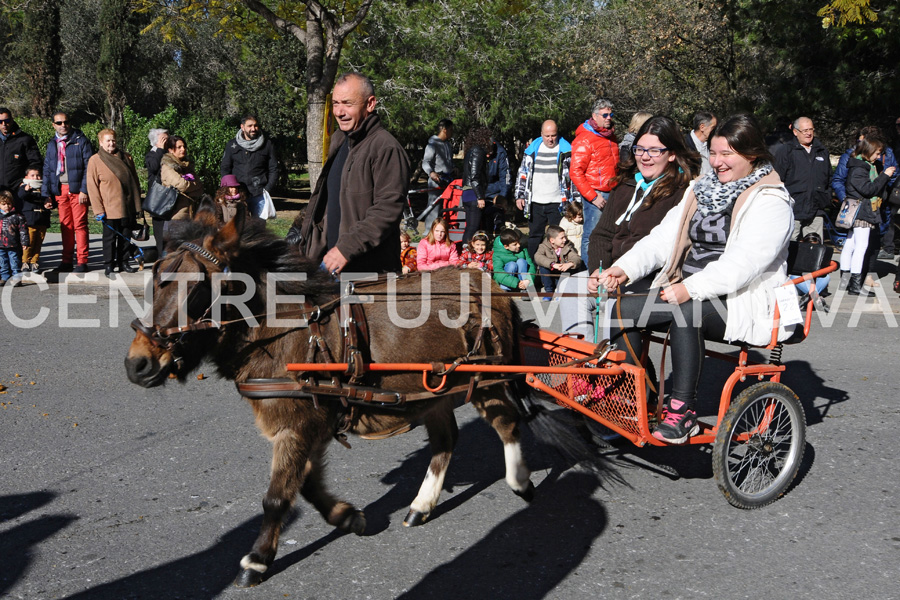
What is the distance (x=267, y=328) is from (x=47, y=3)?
87.1 feet

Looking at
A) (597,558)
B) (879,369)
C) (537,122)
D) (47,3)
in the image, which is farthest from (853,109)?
(47,3)

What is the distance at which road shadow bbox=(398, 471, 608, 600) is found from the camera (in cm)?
359

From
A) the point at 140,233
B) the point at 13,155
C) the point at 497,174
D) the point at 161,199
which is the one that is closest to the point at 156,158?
the point at 161,199

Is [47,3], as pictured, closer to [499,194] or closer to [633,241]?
[499,194]

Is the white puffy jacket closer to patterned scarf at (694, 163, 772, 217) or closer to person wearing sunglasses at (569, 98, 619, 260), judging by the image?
patterned scarf at (694, 163, 772, 217)

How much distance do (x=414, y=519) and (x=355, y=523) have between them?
1.21 ft

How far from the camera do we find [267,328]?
3.71 metres

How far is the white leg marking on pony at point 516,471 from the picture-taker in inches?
174

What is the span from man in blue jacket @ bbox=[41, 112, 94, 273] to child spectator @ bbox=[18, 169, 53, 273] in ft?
0.38

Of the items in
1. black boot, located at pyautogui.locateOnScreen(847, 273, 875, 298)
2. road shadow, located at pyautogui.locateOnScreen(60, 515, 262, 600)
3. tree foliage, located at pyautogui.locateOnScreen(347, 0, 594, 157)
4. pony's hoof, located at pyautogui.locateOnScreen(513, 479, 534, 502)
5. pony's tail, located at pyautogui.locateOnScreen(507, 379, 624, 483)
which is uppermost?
tree foliage, located at pyautogui.locateOnScreen(347, 0, 594, 157)

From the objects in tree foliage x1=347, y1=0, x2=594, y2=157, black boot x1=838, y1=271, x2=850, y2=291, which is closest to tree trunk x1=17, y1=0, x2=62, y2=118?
tree foliage x1=347, y1=0, x2=594, y2=157

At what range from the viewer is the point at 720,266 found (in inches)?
161

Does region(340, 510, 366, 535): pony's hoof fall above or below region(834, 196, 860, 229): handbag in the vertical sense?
below

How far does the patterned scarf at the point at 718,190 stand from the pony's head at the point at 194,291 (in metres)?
2.35
